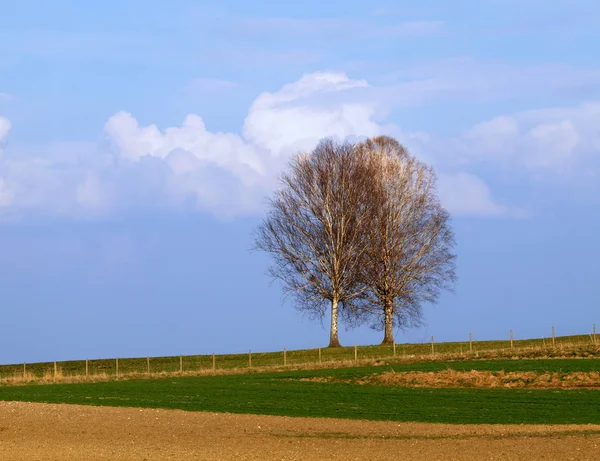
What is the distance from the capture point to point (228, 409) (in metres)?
33.1

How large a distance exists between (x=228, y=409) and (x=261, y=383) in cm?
1250

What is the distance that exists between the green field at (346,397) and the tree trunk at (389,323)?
1665 centimetres

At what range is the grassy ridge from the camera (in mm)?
62719

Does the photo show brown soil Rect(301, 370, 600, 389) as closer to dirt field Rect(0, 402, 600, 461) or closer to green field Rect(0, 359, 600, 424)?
green field Rect(0, 359, 600, 424)

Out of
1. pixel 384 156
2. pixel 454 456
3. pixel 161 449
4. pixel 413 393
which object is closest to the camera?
pixel 454 456

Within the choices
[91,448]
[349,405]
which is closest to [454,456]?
[91,448]

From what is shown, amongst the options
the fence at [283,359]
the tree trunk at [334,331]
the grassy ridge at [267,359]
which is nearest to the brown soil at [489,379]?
the fence at [283,359]

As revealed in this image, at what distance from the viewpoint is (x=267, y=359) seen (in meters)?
67.4

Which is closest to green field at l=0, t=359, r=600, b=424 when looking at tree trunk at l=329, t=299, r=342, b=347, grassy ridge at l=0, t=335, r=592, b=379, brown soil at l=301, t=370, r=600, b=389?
brown soil at l=301, t=370, r=600, b=389

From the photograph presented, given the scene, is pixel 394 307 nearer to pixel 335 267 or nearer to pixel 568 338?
pixel 335 267

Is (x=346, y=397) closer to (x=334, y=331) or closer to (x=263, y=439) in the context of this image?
(x=263, y=439)

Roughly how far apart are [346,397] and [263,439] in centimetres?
1258

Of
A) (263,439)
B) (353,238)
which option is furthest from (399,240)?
Result: (263,439)

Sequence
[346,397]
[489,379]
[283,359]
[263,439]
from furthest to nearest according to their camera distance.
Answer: [283,359], [489,379], [346,397], [263,439]
